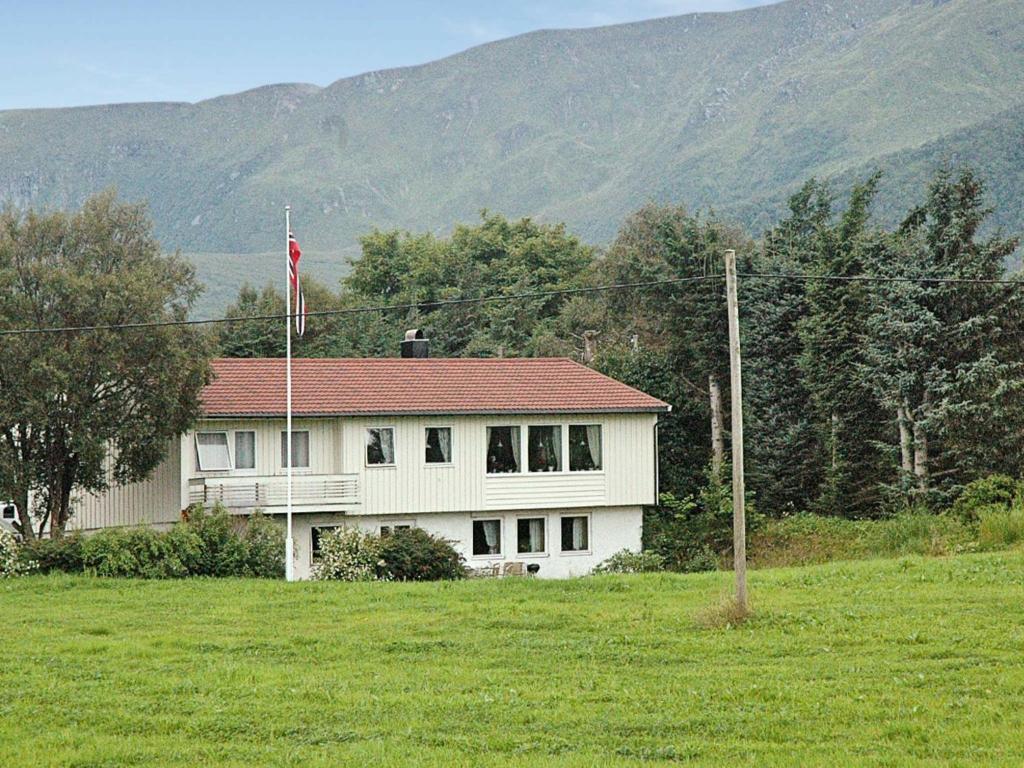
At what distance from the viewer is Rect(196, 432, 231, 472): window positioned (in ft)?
119

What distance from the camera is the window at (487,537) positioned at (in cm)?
3916

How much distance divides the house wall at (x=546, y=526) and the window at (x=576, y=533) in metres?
0.17

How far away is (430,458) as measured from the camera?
3847 cm

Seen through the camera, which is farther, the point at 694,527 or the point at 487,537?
the point at 694,527

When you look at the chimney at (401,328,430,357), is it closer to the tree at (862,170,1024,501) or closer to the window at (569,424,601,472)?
the window at (569,424,601,472)

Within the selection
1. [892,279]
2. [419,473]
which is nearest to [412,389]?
[419,473]

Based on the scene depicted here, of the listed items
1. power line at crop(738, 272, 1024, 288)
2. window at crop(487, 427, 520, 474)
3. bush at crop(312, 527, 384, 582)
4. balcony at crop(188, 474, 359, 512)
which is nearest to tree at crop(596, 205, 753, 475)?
power line at crop(738, 272, 1024, 288)

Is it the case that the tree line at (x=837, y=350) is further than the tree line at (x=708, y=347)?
Yes

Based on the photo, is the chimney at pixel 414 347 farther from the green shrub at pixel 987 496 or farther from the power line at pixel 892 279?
the green shrub at pixel 987 496

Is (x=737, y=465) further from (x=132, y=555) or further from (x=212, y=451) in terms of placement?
(x=212, y=451)

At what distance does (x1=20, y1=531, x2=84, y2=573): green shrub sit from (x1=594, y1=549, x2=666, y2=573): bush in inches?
546

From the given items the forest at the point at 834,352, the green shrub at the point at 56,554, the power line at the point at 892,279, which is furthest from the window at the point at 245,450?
the power line at the point at 892,279

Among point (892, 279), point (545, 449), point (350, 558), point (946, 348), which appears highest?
point (892, 279)

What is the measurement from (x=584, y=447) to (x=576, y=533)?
8.56 ft
